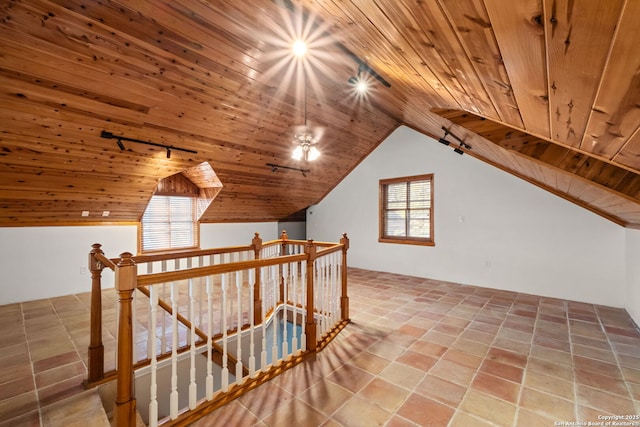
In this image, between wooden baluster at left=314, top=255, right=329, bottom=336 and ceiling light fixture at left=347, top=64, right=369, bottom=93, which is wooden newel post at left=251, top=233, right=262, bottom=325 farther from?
ceiling light fixture at left=347, top=64, right=369, bottom=93

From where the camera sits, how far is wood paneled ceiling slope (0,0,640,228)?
3.06ft

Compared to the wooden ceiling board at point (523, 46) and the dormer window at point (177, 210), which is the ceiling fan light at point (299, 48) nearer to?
the wooden ceiling board at point (523, 46)

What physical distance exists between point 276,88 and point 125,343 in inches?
129

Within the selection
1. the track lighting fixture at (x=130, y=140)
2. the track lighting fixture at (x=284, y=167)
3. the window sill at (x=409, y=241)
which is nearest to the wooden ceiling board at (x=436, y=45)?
the track lighting fixture at (x=130, y=140)

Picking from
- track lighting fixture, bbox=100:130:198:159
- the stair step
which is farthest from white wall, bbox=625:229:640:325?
track lighting fixture, bbox=100:130:198:159

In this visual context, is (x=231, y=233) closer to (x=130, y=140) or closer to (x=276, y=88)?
(x=130, y=140)

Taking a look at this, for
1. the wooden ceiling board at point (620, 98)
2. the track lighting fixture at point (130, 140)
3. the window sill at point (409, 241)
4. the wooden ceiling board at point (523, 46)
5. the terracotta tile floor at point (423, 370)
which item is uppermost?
the track lighting fixture at point (130, 140)

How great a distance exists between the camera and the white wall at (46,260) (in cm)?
427

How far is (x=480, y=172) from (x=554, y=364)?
3345 mm

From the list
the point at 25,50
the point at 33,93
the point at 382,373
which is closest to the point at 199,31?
the point at 25,50

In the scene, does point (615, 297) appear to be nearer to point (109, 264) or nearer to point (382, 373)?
point (382, 373)

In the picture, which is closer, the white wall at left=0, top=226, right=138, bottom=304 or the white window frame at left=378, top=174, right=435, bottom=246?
the white wall at left=0, top=226, right=138, bottom=304

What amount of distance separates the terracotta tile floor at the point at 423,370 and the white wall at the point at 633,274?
6.7 inches

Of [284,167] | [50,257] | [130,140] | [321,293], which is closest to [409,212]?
[284,167]
